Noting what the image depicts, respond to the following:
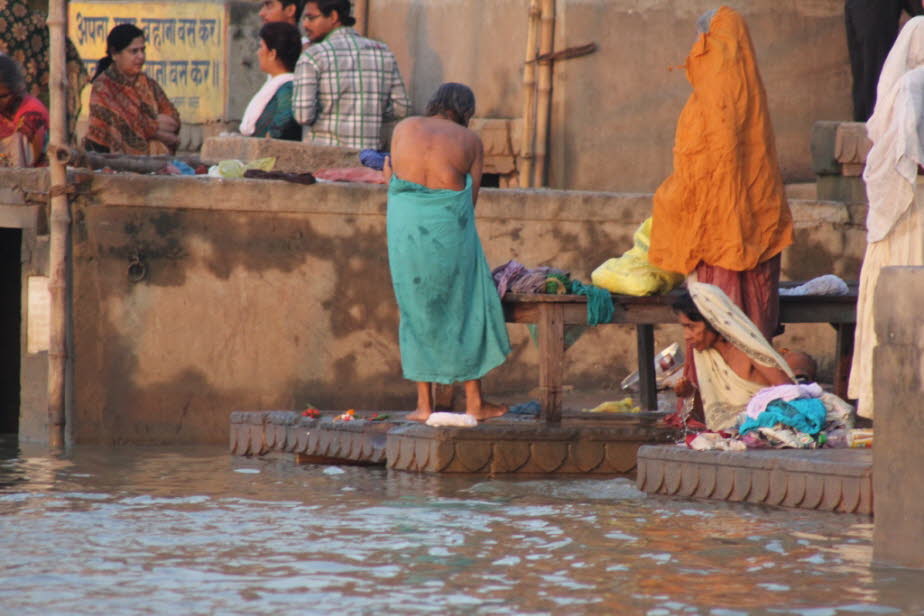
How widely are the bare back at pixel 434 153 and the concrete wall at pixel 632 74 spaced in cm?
342

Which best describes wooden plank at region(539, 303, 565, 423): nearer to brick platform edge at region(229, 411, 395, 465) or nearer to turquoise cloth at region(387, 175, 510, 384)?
turquoise cloth at region(387, 175, 510, 384)

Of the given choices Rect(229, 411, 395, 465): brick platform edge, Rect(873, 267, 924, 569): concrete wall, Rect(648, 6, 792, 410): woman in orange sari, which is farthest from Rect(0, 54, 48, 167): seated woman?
Rect(873, 267, 924, 569): concrete wall

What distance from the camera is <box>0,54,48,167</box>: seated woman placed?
10.3 metres

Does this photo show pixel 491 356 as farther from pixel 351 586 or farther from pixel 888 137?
pixel 351 586

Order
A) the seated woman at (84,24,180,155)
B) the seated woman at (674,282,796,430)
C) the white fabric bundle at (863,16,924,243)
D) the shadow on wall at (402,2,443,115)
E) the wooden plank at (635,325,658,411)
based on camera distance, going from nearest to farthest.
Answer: the white fabric bundle at (863,16,924,243) < the seated woman at (674,282,796,430) < the wooden plank at (635,325,658,411) < the seated woman at (84,24,180,155) < the shadow on wall at (402,2,443,115)

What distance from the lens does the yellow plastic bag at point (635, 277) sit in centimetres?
835

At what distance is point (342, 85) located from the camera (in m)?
11.0

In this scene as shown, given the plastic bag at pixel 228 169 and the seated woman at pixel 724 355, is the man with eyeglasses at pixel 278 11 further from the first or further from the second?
the seated woman at pixel 724 355

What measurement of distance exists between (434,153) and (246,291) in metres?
2.01

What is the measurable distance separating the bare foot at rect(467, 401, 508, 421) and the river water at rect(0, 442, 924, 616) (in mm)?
526

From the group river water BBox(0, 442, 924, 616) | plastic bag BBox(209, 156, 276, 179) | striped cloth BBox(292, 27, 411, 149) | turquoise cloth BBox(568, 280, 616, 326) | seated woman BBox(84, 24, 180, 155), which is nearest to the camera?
river water BBox(0, 442, 924, 616)

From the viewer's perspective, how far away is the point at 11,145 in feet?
33.7

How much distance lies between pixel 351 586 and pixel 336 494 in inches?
87.1

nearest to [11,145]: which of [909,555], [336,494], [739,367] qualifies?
[336,494]
